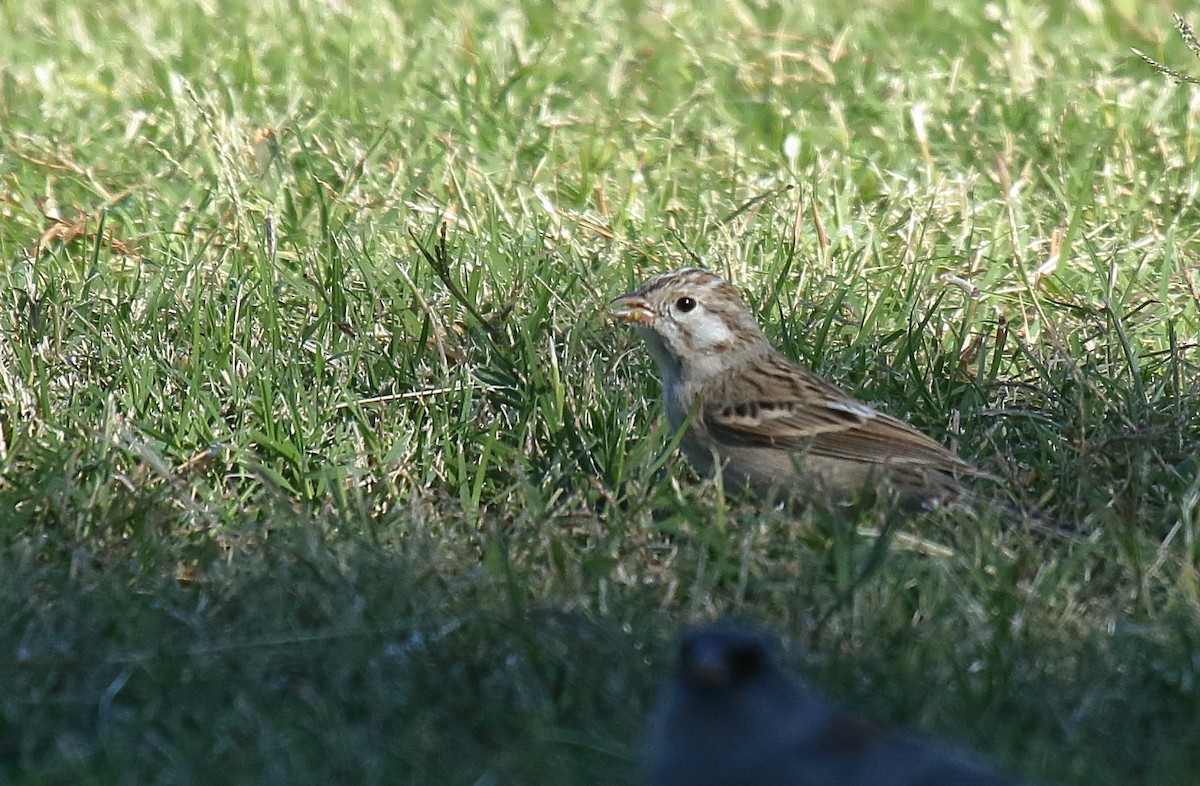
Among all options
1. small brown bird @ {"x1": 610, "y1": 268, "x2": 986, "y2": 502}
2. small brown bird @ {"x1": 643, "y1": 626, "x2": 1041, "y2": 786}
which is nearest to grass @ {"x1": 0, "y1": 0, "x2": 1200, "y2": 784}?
small brown bird @ {"x1": 610, "y1": 268, "x2": 986, "y2": 502}

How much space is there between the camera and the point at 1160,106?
7.87 meters

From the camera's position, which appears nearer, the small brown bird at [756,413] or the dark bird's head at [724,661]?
the dark bird's head at [724,661]

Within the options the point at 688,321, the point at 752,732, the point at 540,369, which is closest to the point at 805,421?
the point at 688,321

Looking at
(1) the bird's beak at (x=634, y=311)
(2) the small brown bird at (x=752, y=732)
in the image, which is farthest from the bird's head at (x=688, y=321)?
(2) the small brown bird at (x=752, y=732)

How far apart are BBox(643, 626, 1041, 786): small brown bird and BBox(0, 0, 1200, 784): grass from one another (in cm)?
55

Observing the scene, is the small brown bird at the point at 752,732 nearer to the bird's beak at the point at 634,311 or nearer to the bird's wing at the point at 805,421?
the bird's wing at the point at 805,421

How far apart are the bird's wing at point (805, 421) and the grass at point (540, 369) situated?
0.76 feet

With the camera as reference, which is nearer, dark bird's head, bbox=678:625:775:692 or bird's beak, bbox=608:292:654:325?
dark bird's head, bbox=678:625:775:692

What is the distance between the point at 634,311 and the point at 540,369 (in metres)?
0.36

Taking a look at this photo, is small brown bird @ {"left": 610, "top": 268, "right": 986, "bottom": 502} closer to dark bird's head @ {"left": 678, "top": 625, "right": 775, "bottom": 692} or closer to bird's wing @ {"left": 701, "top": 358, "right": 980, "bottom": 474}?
bird's wing @ {"left": 701, "top": 358, "right": 980, "bottom": 474}

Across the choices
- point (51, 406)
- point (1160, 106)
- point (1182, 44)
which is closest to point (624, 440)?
point (51, 406)

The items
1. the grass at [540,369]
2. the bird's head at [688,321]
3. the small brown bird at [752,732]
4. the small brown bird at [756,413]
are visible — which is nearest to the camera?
the small brown bird at [752,732]

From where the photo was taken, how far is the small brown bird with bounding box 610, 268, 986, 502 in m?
5.14

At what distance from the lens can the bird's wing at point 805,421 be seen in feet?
17.1
